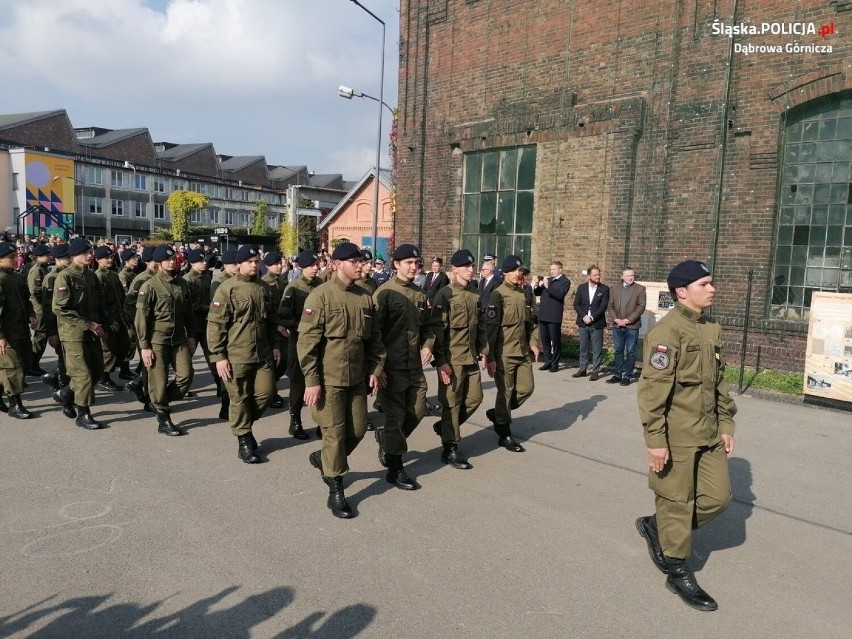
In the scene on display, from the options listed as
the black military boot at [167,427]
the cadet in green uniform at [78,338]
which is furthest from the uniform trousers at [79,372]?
the black military boot at [167,427]

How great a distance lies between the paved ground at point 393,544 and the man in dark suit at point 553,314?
4.38 meters

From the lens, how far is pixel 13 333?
302 inches

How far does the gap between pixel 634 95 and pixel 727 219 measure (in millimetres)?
2915

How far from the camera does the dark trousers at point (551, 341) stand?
1127 cm

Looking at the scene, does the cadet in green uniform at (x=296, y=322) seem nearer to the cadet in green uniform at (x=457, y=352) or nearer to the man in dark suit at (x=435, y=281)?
the cadet in green uniform at (x=457, y=352)

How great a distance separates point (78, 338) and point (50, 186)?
60.8 metres

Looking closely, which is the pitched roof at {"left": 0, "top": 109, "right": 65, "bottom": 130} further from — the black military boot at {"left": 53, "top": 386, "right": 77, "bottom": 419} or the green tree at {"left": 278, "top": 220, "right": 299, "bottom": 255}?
the black military boot at {"left": 53, "top": 386, "right": 77, "bottom": 419}

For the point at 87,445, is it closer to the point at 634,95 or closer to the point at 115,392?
the point at 115,392

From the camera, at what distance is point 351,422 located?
17.0ft

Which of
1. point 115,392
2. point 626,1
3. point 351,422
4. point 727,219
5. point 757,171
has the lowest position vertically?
point 115,392

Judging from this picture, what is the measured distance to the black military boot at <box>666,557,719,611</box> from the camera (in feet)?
12.0

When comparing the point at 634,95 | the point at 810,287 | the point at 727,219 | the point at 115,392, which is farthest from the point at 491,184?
the point at 115,392

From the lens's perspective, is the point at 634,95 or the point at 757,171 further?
the point at 634,95

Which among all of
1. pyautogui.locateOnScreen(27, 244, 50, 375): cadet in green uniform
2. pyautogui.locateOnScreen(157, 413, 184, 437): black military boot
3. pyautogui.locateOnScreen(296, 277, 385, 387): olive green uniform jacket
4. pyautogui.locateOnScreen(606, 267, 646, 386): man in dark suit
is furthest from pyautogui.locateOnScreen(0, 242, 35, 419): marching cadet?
pyautogui.locateOnScreen(606, 267, 646, 386): man in dark suit
